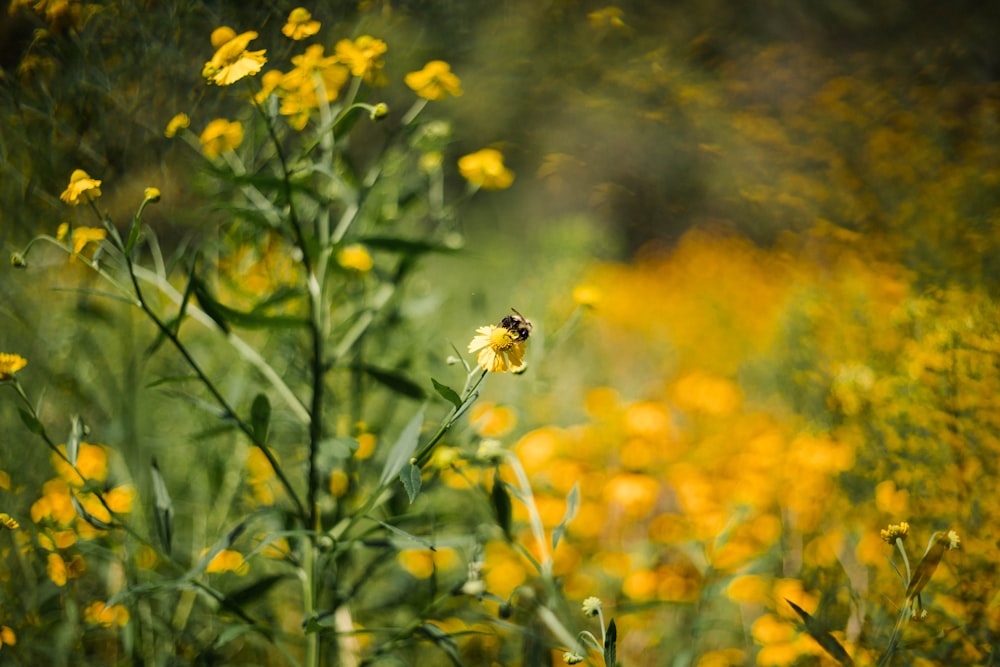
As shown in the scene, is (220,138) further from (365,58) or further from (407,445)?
(407,445)

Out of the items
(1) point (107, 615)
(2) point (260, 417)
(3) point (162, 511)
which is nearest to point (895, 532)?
(2) point (260, 417)

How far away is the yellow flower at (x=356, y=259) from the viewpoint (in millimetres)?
684

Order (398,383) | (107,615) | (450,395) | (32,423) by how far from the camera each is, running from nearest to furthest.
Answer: (450,395) < (32,423) < (398,383) < (107,615)

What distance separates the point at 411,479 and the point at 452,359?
0.15 m

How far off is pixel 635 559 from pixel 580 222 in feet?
4.66

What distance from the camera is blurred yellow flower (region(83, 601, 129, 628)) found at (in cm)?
71

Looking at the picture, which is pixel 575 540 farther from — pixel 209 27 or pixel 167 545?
pixel 209 27

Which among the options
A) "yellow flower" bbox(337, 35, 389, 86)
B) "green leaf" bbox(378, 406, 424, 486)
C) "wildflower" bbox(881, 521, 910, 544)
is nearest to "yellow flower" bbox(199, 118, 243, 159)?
"yellow flower" bbox(337, 35, 389, 86)

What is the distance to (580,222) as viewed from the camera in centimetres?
209

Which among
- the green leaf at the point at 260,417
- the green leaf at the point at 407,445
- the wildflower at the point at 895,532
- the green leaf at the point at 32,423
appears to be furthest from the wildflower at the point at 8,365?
the wildflower at the point at 895,532

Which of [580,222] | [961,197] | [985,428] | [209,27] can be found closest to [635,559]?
[985,428]

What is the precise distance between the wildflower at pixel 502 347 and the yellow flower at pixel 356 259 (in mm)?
294

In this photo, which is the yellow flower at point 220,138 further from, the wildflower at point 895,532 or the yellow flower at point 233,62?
the wildflower at point 895,532

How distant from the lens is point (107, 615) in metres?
0.74
